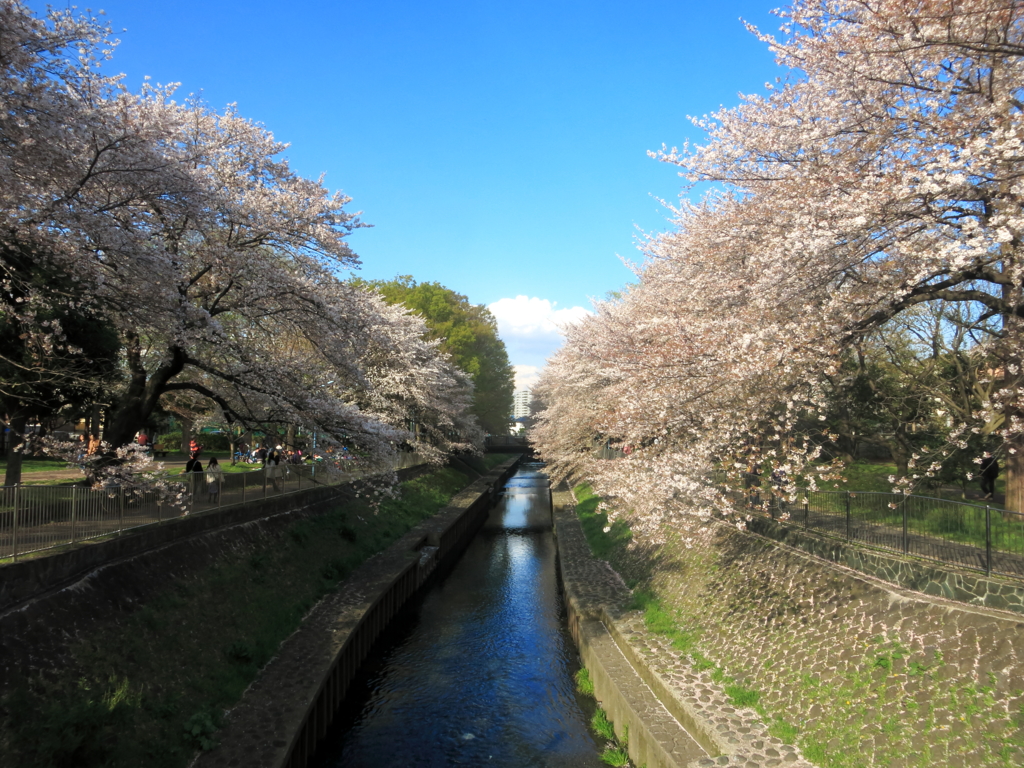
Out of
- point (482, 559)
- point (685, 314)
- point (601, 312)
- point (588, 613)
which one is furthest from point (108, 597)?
point (601, 312)

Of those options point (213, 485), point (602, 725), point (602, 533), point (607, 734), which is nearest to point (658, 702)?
point (607, 734)

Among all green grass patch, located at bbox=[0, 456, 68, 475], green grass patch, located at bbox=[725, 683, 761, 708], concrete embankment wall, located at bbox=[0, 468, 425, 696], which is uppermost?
green grass patch, located at bbox=[0, 456, 68, 475]

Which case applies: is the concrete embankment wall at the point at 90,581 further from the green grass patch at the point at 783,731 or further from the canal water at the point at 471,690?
the green grass patch at the point at 783,731

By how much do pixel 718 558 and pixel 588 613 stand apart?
3530 millimetres

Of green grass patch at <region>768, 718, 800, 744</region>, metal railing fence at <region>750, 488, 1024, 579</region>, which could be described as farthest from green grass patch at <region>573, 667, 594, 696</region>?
metal railing fence at <region>750, 488, 1024, 579</region>

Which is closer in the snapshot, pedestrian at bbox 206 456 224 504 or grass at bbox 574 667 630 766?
grass at bbox 574 667 630 766

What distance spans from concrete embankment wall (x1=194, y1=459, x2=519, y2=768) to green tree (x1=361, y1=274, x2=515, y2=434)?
19.7 metres

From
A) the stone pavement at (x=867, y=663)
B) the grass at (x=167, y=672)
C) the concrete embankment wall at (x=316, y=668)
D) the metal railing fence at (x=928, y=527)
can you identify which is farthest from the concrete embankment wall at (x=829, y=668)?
the grass at (x=167, y=672)

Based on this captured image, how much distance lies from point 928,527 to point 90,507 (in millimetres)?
12788

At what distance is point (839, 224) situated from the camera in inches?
329

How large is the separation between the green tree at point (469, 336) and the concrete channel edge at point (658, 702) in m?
24.7

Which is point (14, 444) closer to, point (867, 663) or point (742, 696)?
point (742, 696)

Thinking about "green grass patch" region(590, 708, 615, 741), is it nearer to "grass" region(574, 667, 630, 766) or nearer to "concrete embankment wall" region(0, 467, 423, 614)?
"grass" region(574, 667, 630, 766)

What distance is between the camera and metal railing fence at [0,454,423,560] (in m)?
8.40
